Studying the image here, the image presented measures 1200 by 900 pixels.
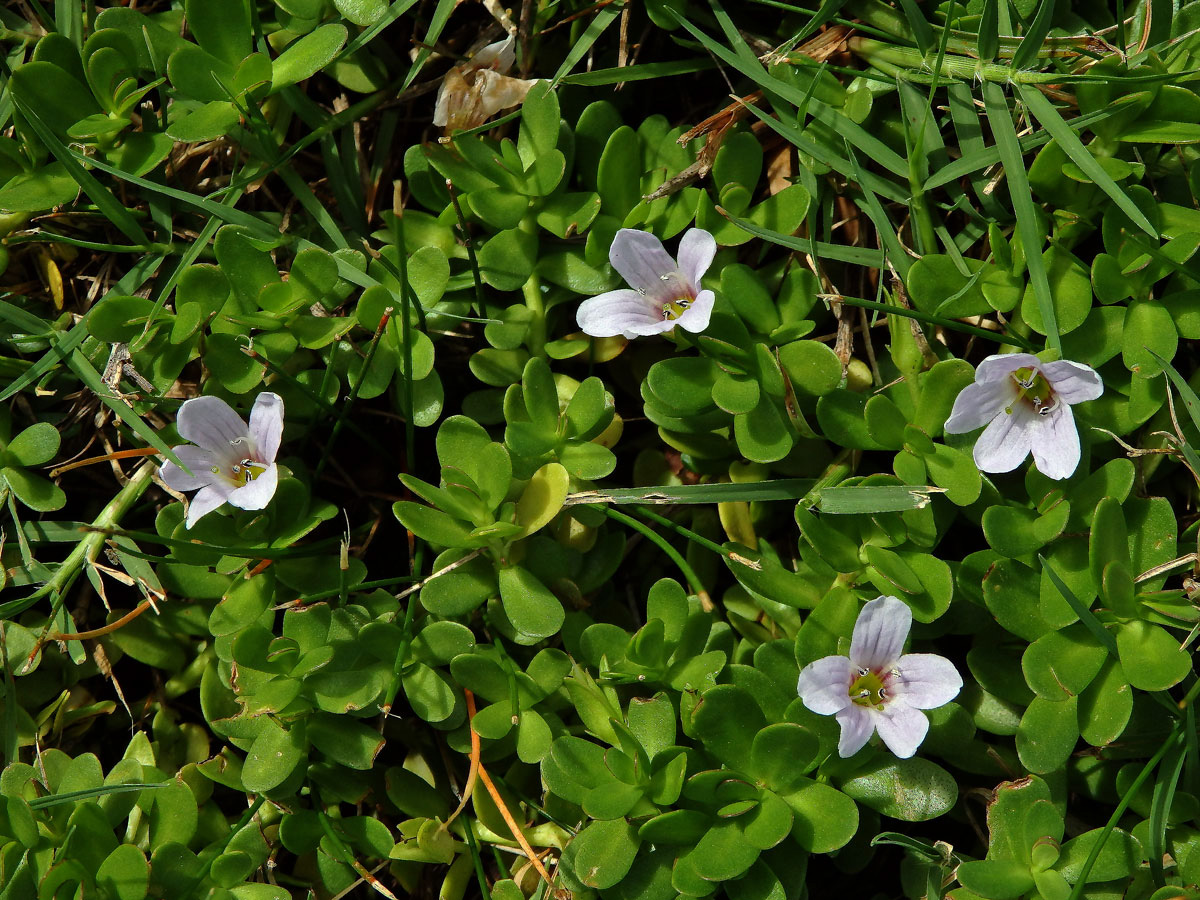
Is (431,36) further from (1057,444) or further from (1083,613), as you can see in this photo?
(1083,613)

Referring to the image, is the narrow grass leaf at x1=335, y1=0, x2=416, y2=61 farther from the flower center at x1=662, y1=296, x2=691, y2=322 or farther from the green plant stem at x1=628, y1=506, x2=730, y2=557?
the green plant stem at x1=628, y1=506, x2=730, y2=557

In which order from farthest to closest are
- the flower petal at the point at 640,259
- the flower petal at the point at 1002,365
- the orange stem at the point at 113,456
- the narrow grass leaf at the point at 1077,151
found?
the orange stem at the point at 113,456, the flower petal at the point at 640,259, the narrow grass leaf at the point at 1077,151, the flower petal at the point at 1002,365

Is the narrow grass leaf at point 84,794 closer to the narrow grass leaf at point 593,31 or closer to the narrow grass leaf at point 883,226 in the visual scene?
the narrow grass leaf at point 593,31

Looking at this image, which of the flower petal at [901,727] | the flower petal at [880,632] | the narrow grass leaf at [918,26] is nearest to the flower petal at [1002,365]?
the flower petal at [880,632]

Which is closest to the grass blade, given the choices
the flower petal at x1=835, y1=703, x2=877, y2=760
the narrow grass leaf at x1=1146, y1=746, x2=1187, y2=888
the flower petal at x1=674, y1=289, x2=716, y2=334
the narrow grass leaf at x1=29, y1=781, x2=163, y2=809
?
the narrow grass leaf at x1=29, y1=781, x2=163, y2=809

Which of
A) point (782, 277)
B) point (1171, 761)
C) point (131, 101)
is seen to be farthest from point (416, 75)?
point (1171, 761)

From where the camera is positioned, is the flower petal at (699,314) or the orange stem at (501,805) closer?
the flower petal at (699,314)

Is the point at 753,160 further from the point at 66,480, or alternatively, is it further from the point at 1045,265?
the point at 66,480
